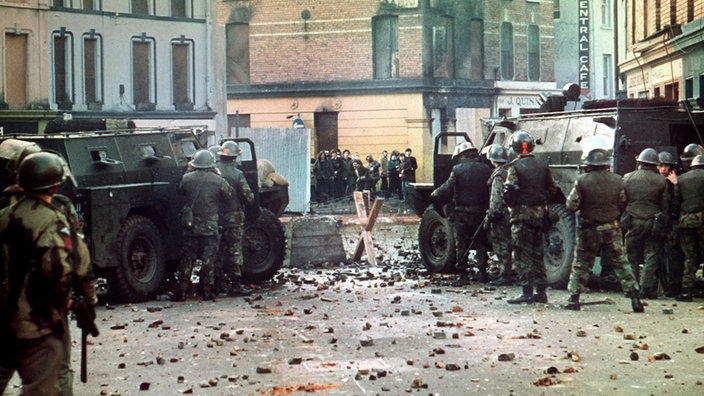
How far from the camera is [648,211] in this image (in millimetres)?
14344

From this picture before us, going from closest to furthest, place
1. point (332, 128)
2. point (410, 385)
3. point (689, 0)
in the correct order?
point (410, 385) → point (689, 0) → point (332, 128)

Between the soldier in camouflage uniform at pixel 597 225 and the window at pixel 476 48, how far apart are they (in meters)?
36.4

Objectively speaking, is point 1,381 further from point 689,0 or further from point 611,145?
point 689,0

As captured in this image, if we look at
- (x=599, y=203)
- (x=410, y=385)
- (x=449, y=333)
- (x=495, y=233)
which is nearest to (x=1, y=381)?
(x=410, y=385)

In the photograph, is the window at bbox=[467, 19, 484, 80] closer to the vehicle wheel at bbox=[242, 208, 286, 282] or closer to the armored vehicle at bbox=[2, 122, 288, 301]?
the vehicle wheel at bbox=[242, 208, 286, 282]

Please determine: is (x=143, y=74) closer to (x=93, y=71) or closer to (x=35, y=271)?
(x=93, y=71)

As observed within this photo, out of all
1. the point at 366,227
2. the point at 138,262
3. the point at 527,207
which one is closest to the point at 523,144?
the point at 527,207

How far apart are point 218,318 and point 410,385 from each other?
4.60 meters

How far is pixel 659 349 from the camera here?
34.8 ft

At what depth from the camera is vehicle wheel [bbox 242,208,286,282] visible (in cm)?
1683

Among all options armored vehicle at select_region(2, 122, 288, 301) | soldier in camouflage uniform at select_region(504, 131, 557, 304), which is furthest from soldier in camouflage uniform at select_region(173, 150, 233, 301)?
soldier in camouflage uniform at select_region(504, 131, 557, 304)

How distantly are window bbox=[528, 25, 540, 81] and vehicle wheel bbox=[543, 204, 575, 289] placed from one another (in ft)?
123

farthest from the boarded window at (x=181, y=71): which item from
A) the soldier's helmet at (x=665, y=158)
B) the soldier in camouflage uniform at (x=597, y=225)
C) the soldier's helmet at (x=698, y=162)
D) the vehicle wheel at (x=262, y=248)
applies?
the soldier in camouflage uniform at (x=597, y=225)

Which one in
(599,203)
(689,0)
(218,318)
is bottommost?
(218,318)
